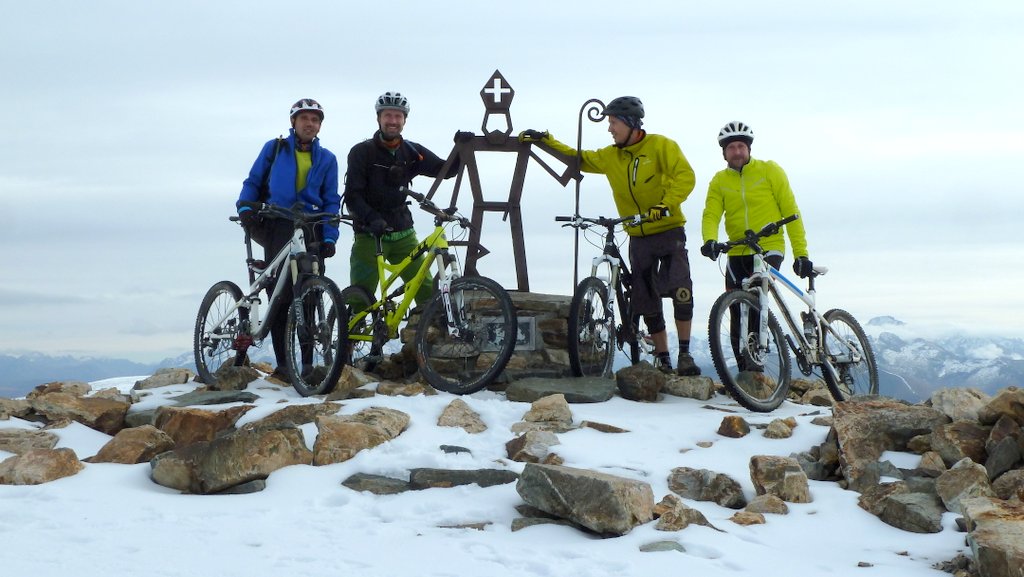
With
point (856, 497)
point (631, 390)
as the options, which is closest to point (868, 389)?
point (631, 390)

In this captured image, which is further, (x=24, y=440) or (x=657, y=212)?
(x=657, y=212)

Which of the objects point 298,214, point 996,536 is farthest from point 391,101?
point 996,536

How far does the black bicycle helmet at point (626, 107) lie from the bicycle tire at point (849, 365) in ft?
8.86

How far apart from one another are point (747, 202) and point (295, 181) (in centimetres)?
436

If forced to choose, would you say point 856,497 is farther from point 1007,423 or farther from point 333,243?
point 333,243

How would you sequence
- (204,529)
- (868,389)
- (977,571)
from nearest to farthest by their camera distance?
(977,571) < (204,529) < (868,389)

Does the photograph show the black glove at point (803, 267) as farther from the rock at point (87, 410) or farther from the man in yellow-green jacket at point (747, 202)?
the rock at point (87, 410)

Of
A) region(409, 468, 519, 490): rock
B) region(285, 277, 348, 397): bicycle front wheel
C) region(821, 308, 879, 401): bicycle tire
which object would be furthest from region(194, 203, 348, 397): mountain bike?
region(821, 308, 879, 401): bicycle tire

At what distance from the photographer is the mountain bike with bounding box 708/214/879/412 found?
8.48 m

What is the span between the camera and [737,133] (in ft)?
30.7

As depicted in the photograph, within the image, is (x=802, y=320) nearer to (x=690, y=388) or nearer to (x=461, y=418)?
(x=690, y=388)

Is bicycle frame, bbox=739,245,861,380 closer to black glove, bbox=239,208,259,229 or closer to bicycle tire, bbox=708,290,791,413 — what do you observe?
bicycle tire, bbox=708,290,791,413

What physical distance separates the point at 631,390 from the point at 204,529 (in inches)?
170

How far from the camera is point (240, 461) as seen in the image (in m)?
6.81
